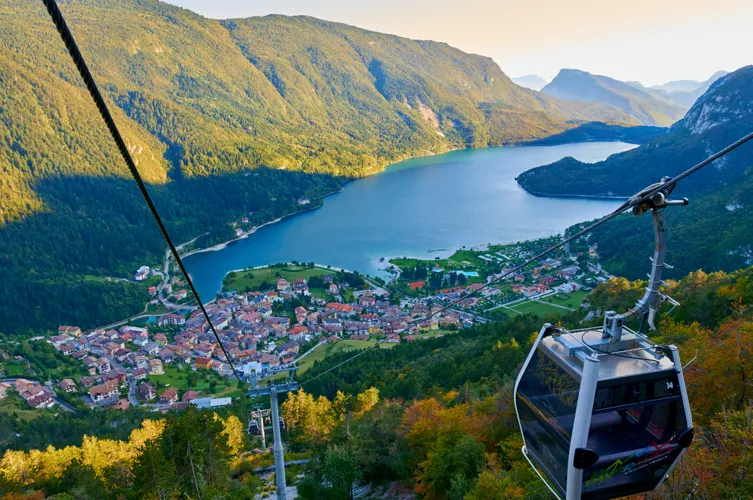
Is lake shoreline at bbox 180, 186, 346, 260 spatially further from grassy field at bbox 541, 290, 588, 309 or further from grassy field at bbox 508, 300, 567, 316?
grassy field at bbox 541, 290, 588, 309

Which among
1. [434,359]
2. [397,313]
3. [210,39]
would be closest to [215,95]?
[210,39]

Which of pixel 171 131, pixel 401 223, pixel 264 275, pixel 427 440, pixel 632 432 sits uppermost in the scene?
pixel 171 131

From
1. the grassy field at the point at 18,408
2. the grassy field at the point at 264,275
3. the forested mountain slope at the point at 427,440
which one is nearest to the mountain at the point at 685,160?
the grassy field at the point at 264,275

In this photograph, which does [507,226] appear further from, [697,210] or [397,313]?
[397,313]

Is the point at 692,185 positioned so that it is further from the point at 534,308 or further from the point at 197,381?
the point at 197,381

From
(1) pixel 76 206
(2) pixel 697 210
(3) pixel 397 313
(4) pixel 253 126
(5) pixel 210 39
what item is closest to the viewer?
(3) pixel 397 313

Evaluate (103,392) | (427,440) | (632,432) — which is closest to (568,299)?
(427,440)

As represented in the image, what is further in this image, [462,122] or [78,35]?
[462,122]

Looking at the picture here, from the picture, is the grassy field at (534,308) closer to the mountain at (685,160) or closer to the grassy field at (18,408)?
the grassy field at (18,408)
